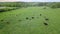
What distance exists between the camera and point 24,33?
897mm

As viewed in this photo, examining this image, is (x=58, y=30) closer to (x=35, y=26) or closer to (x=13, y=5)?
(x=35, y=26)

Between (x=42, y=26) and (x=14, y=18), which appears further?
(x=14, y=18)

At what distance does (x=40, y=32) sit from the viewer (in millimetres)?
904

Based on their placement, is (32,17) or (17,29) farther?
(32,17)

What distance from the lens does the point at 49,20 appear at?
1122mm

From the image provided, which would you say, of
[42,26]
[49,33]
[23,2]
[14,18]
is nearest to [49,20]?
[42,26]

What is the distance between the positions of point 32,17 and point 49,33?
14.5 inches

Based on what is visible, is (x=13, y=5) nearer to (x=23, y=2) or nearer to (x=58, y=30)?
(x=23, y=2)

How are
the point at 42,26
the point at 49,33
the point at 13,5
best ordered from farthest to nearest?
the point at 13,5 < the point at 42,26 < the point at 49,33

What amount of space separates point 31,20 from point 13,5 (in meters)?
0.71

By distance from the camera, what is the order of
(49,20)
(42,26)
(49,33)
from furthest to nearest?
(49,20), (42,26), (49,33)

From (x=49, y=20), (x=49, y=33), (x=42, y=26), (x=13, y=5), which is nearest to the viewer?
(x=49, y=33)

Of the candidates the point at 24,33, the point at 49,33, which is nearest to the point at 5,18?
the point at 24,33

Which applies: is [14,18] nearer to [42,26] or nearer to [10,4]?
[42,26]
